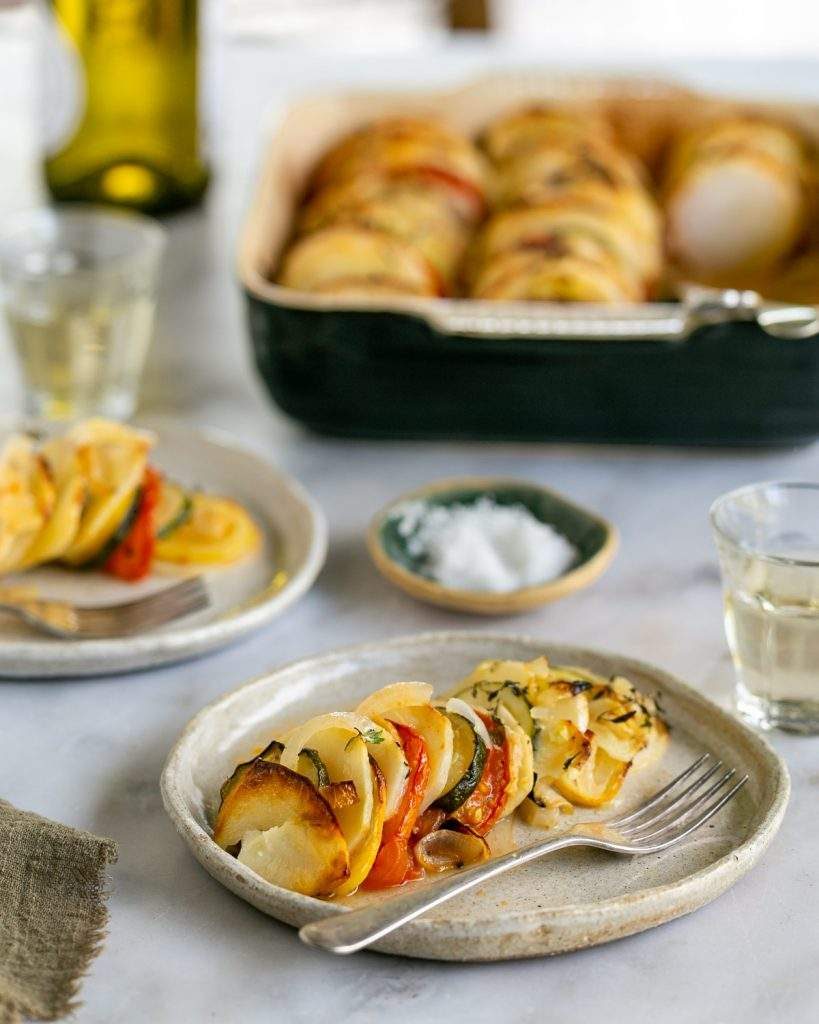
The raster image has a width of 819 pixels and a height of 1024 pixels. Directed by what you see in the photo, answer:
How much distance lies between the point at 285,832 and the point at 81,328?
2.77 ft

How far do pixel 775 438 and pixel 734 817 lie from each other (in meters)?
0.61

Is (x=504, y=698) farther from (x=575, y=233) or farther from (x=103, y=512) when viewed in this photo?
(x=575, y=233)

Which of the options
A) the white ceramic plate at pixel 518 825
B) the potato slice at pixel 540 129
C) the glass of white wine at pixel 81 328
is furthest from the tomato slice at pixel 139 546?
the potato slice at pixel 540 129

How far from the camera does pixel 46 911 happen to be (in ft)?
2.93

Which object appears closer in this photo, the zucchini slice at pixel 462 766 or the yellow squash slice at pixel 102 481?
the zucchini slice at pixel 462 766

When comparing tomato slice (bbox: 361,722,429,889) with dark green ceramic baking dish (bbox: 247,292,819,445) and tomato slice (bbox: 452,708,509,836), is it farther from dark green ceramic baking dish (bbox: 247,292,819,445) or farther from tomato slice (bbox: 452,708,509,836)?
dark green ceramic baking dish (bbox: 247,292,819,445)

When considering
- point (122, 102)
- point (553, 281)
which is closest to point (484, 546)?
point (553, 281)

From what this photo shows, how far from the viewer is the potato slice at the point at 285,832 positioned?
874 millimetres

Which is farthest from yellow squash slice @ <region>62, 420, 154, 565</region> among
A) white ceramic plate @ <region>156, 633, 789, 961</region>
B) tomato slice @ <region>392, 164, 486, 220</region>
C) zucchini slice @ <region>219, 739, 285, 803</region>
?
tomato slice @ <region>392, 164, 486, 220</region>

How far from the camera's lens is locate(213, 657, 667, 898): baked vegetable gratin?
89 centimetres

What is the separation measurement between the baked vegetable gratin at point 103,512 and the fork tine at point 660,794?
1.52 ft

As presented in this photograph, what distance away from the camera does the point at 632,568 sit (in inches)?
54.2

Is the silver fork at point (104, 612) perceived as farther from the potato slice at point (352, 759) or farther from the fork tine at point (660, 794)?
the fork tine at point (660, 794)

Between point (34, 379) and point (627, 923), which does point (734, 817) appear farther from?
point (34, 379)
